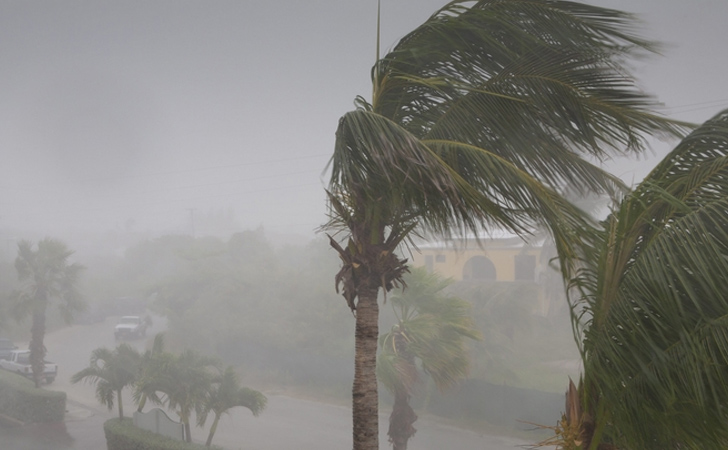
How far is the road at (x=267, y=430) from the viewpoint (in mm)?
10094

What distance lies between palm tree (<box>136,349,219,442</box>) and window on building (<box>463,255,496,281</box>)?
7.83 m

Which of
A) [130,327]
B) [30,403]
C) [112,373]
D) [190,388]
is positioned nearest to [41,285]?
[30,403]

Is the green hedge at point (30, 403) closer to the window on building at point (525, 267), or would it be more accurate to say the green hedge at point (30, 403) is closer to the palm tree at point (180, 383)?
the palm tree at point (180, 383)

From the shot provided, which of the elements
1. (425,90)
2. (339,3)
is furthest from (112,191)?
(425,90)

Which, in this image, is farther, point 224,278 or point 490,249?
point 224,278

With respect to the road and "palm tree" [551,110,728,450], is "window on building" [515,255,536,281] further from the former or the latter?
"palm tree" [551,110,728,450]

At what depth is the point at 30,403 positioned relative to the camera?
10.6m

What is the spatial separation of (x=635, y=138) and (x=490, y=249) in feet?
33.6

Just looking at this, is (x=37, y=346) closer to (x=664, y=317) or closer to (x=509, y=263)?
(x=509, y=263)

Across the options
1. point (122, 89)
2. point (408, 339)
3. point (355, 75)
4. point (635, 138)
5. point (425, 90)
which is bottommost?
point (408, 339)

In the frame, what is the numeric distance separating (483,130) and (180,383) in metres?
6.32

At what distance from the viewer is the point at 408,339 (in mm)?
6504

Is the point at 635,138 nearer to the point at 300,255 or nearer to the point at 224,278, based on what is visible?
the point at 224,278

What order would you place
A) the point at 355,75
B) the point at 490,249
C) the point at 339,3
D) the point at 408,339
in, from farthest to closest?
the point at 355,75, the point at 339,3, the point at 490,249, the point at 408,339
